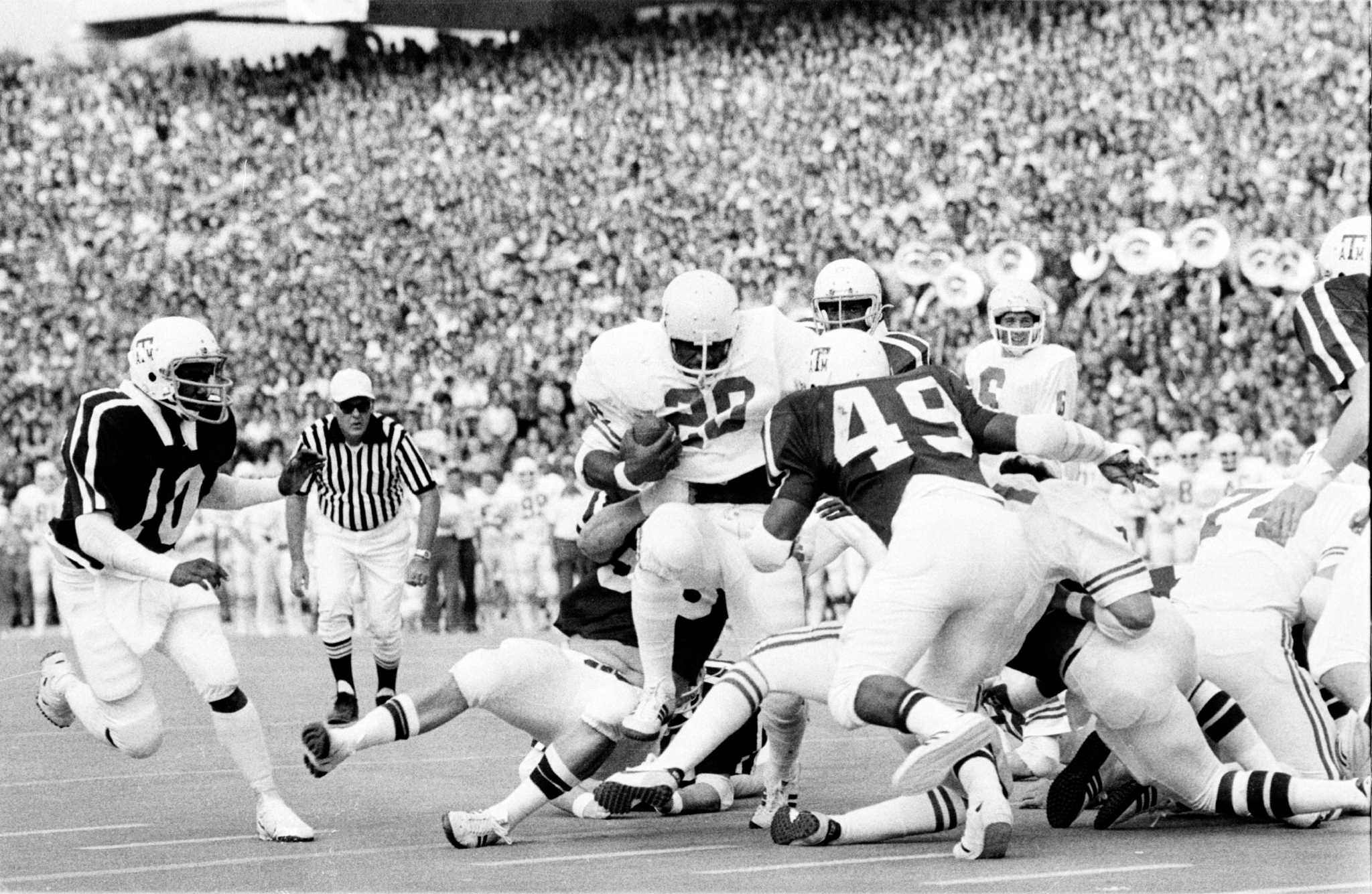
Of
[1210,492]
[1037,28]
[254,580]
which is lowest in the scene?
[254,580]

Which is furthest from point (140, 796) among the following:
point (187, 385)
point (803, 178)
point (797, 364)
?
point (803, 178)

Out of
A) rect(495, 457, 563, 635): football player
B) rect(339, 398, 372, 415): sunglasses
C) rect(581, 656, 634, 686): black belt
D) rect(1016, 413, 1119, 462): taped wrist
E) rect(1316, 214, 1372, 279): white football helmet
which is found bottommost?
rect(495, 457, 563, 635): football player

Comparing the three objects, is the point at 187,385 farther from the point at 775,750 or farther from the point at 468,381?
the point at 468,381

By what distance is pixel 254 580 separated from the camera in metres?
18.0

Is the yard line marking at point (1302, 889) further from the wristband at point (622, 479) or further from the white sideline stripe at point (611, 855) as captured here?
the wristband at point (622, 479)

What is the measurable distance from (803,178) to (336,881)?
738 inches

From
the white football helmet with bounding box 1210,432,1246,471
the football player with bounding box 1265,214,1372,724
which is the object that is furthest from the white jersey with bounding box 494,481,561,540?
the football player with bounding box 1265,214,1372,724

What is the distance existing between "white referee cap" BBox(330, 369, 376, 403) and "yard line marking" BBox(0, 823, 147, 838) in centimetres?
385

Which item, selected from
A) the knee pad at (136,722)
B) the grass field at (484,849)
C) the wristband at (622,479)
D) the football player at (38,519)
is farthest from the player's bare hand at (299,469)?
the football player at (38,519)

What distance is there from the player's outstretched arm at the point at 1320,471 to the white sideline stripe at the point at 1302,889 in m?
0.83

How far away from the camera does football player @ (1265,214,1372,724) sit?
5191 mm

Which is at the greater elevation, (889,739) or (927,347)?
(927,347)

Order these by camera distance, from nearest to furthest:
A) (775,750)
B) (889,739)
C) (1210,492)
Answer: (775,750), (889,739), (1210,492)

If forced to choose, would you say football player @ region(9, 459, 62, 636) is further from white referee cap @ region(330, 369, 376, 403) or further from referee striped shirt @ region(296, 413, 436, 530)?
white referee cap @ region(330, 369, 376, 403)
